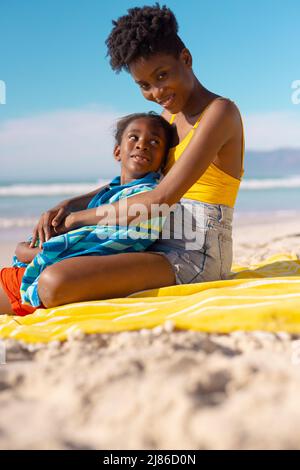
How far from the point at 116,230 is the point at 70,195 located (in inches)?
514

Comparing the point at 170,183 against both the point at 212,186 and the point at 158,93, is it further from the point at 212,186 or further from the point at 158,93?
the point at 158,93

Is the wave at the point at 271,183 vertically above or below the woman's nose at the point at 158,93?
below

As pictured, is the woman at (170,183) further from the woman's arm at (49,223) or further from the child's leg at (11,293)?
the child's leg at (11,293)

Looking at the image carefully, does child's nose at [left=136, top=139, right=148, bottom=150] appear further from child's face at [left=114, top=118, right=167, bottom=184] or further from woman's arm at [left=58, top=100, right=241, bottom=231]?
woman's arm at [left=58, top=100, right=241, bottom=231]

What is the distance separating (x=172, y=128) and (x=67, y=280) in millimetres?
1051

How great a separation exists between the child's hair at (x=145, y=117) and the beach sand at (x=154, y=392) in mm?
1261

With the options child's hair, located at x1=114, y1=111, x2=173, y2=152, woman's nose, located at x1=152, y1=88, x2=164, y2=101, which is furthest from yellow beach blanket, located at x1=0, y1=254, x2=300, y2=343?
woman's nose, located at x1=152, y1=88, x2=164, y2=101

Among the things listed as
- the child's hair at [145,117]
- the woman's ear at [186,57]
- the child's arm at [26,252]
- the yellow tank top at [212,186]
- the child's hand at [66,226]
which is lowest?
the child's arm at [26,252]

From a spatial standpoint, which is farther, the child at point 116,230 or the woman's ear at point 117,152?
the woman's ear at point 117,152

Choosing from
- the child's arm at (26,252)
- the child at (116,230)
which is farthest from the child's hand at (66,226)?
the child's arm at (26,252)

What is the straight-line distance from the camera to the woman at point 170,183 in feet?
7.25

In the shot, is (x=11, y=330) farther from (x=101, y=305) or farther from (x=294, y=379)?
(x=294, y=379)

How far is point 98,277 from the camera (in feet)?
7.20

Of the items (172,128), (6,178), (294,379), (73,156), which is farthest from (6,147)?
(294,379)
